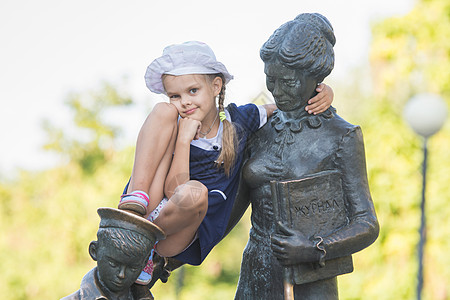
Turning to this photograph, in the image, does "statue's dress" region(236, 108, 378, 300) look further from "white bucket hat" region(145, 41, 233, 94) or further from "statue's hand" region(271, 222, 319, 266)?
"white bucket hat" region(145, 41, 233, 94)

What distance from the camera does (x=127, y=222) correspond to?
2.41m

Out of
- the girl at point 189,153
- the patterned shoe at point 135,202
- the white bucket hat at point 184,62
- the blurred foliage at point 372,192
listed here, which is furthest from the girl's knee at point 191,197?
the blurred foliage at point 372,192

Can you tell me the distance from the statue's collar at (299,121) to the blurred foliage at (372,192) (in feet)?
22.9

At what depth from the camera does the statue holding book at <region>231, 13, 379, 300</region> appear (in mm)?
2592

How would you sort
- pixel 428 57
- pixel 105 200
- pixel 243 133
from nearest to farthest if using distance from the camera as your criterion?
pixel 243 133 → pixel 428 57 → pixel 105 200

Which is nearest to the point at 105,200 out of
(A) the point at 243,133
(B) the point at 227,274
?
(B) the point at 227,274

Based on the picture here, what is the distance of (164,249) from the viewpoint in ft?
8.76

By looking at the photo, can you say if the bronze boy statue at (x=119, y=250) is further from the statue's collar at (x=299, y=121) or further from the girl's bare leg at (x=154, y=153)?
the statue's collar at (x=299, y=121)

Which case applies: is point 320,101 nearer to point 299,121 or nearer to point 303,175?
point 299,121

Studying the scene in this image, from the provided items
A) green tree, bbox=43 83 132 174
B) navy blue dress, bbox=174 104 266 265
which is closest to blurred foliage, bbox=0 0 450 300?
green tree, bbox=43 83 132 174

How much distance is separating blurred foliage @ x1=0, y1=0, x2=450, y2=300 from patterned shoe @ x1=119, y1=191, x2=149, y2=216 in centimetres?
717

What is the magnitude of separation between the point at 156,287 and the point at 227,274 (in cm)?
184

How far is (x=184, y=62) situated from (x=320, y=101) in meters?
0.66

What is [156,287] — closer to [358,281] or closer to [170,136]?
[358,281]
